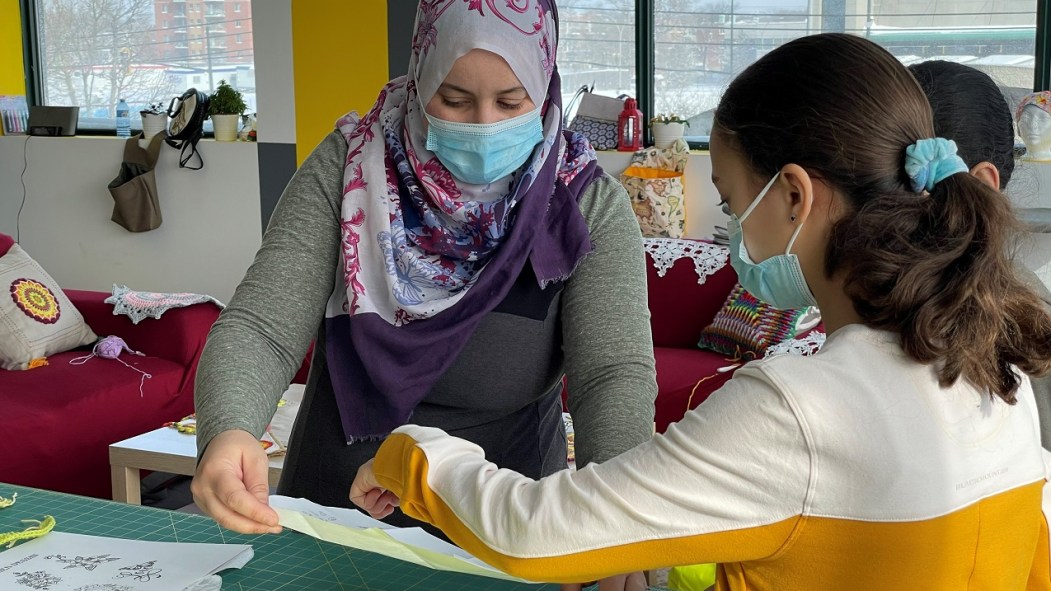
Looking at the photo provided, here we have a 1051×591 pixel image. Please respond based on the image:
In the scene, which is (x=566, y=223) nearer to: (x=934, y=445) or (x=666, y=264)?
(x=934, y=445)

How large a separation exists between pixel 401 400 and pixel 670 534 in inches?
24.5

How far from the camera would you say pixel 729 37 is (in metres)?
4.69

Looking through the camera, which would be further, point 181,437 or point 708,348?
point 708,348

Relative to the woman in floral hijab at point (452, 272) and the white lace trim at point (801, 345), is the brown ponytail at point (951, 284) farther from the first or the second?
the white lace trim at point (801, 345)

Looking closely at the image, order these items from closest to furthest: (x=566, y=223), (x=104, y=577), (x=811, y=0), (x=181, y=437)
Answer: (x=104, y=577), (x=566, y=223), (x=181, y=437), (x=811, y=0)

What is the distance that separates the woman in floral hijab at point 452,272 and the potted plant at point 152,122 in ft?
13.8

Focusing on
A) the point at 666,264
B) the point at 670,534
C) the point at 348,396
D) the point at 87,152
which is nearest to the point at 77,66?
the point at 87,152

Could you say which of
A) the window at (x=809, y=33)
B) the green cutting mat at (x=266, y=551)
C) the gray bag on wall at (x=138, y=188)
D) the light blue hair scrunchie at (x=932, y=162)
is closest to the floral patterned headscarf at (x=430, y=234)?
the green cutting mat at (x=266, y=551)

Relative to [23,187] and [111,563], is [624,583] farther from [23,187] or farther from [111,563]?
[23,187]

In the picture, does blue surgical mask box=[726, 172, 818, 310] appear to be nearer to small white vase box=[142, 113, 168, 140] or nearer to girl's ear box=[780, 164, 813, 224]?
girl's ear box=[780, 164, 813, 224]

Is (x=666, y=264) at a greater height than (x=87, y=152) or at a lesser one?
lesser

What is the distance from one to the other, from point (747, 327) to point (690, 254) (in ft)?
1.71

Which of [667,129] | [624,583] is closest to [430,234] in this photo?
[624,583]

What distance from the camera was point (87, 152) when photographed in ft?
18.0
